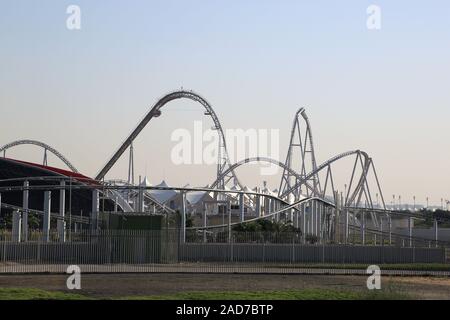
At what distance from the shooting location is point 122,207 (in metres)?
81.2

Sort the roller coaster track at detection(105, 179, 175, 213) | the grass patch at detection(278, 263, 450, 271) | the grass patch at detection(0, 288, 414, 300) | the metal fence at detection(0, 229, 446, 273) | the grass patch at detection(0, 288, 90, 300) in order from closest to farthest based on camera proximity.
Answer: the grass patch at detection(0, 288, 90, 300) → the grass patch at detection(0, 288, 414, 300) → the metal fence at detection(0, 229, 446, 273) → the grass patch at detection(278, 263, 450, 271) → the roller coaster track at detection(105, 179, 175, 213)

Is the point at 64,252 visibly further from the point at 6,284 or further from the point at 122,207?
the point at 122,207

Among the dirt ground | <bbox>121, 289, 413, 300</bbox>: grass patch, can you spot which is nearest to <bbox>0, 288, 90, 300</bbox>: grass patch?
the dirt ground

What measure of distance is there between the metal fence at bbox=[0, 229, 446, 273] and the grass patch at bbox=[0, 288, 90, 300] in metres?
11.6

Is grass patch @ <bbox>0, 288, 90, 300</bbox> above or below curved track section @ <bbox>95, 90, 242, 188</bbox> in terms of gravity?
below

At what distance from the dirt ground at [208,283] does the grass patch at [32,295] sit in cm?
119

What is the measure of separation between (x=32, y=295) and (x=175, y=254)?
2234cm

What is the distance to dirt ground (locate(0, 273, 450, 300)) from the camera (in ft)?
91.3

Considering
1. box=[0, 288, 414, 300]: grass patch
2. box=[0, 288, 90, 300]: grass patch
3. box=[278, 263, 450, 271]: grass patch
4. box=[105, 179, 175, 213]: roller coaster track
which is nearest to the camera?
box=[0, 288, 90, 300]: grass patch

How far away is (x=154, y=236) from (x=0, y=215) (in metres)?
46.4

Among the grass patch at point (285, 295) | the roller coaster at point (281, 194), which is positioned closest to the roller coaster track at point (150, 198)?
the roller coaster at point (281, 194)

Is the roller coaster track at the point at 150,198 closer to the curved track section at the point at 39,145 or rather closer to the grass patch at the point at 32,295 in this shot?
the curved track section at the point at 39,145

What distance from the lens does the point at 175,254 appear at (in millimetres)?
45656

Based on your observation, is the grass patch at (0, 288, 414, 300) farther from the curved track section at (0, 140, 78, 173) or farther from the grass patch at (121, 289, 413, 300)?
the curved track section at (0, 140, 78, 173)
